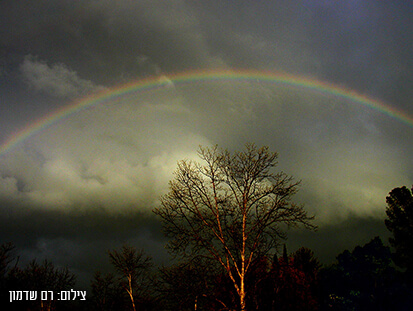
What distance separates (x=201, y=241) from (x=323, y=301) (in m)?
53.2

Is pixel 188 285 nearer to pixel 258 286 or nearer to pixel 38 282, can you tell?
pixel 258 286

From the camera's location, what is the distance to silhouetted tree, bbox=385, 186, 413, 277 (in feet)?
136

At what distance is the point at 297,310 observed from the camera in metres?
17.7

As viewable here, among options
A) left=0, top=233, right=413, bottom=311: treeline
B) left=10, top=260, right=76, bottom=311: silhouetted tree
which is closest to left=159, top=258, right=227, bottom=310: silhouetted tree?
left=0, top=233, right=413, bottom=311: treeline

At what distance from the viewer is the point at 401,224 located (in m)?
42.9

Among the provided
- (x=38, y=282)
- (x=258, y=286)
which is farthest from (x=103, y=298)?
(x=258, y=286)

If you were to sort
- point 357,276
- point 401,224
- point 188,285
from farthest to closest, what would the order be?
point 357,276
point 401,224
point 188,285

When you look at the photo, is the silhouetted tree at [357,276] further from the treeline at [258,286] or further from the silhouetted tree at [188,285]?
the silhouetted tree at [188,285]

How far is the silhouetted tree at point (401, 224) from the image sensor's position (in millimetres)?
41406

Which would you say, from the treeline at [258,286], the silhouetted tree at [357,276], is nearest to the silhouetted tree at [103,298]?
the treeline at [258,286]

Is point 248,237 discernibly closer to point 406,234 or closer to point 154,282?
point 154,282

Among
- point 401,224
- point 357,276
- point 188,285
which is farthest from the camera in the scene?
point 357,276

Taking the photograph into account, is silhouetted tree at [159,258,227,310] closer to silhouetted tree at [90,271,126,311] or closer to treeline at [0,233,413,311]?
treeline at [0,233,413,311]

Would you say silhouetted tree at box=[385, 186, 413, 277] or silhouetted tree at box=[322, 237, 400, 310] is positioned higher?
silhouetted tree at box=[385, 186, 413, 277]
